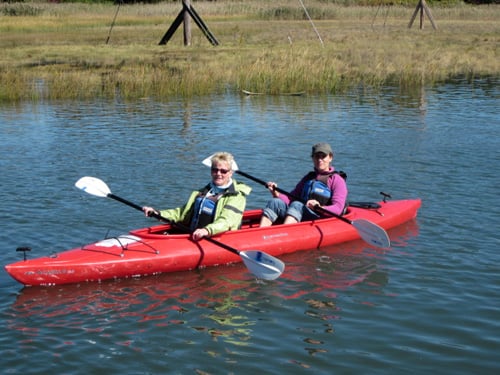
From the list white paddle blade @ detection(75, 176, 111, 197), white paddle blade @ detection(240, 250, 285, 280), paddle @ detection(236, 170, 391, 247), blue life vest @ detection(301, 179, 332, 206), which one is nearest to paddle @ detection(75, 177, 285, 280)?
white paddle blade @ detection(240, 250, 285, 280)

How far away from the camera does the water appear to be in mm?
6461

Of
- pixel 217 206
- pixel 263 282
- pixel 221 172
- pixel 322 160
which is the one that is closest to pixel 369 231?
pixel 322 160

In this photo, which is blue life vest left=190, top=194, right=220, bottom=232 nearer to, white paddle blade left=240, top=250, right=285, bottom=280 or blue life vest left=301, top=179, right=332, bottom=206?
white paddle blade left=240, top=250, right=285, bottom=280

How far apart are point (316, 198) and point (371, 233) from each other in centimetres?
82

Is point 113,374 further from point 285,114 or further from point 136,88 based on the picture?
point 136,88

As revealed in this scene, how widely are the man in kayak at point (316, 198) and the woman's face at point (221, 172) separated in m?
0.94

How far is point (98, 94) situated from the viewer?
20547 millimetres

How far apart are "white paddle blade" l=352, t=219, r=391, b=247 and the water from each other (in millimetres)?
187

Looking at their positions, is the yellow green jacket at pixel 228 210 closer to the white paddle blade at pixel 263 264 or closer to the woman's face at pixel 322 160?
the white paddle blade at pixel 263 264

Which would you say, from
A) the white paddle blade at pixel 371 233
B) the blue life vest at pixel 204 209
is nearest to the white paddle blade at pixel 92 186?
the blue life vest at pixel 204 209

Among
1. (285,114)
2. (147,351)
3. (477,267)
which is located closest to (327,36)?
(285,114)

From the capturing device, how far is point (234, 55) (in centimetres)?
2512

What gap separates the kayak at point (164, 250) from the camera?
7.87 meters

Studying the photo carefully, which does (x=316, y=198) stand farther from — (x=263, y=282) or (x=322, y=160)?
(x=263, y=282)
